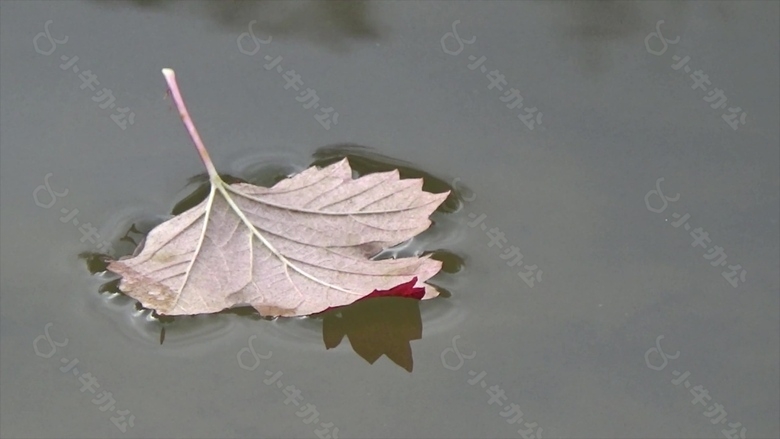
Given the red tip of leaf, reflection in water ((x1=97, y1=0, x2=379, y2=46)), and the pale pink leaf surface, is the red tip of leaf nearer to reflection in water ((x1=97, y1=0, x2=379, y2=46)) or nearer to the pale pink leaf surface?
the pale pink leaf surface

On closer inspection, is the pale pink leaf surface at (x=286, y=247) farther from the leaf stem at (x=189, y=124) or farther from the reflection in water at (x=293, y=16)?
the reflection in water at (x=293, y=16)

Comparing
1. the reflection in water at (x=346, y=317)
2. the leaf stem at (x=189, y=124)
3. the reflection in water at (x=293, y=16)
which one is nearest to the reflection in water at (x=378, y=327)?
the reflection in water at (x=346, y=317)

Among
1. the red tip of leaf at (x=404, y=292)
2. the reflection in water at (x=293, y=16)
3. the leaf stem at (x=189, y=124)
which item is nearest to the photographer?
the red tip of leaf at (x=404, y=292)

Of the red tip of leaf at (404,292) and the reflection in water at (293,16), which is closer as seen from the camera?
the red tip of leaf at (404,292)

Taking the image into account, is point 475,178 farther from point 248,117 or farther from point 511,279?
point 248,117

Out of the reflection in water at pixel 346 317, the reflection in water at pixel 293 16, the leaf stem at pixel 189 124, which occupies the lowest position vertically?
the reflection in water at pixel 346 317

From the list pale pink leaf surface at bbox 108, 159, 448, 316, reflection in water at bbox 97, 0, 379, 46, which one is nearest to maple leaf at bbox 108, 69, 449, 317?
pale pink leaf surface at bbox 108, 159, 448, 316

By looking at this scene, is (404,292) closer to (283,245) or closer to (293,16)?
(283,245)

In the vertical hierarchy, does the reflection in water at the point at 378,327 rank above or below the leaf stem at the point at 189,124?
below
